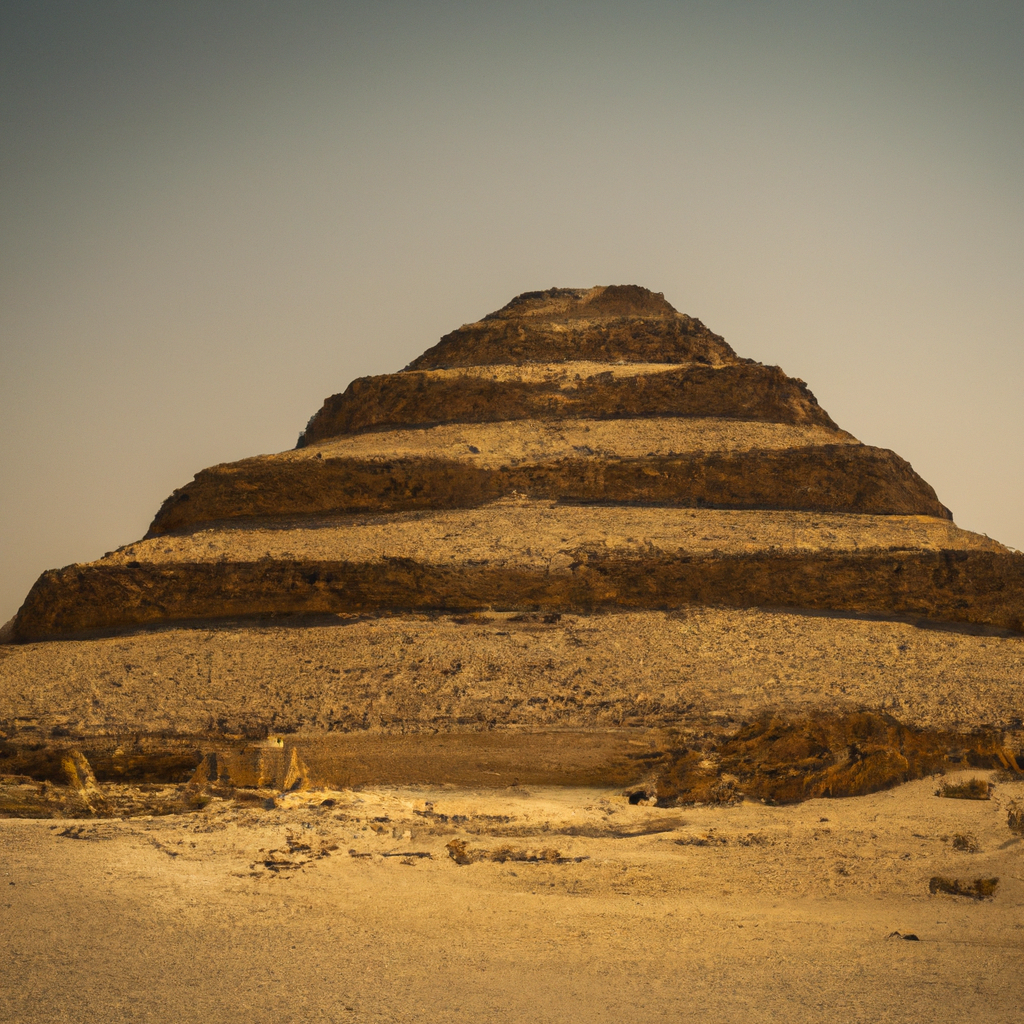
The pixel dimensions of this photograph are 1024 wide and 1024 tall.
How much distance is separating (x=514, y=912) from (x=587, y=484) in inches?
182

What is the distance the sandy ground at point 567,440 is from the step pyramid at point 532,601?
0.04 metres

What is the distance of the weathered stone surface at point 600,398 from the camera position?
8.87 meters

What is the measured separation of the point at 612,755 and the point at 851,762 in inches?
58.3

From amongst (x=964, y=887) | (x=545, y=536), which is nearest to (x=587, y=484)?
(x=545, y=536)

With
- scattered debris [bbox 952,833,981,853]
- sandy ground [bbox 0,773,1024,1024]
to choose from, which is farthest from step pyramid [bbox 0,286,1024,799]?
scattered debris [bbox 952,833,981,853]

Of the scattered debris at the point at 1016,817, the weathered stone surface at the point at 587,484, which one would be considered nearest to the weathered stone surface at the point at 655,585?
the weathered stone surface at the point at 587,484

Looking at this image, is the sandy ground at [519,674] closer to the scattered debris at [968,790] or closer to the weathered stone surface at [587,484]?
the scattered debris at [968,790]

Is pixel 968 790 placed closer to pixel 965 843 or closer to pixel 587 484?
pixel 965 843

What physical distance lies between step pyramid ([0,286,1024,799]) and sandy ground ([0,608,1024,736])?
0.02 meters

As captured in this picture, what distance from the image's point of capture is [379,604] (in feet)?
21.6

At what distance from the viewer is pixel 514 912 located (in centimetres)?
361

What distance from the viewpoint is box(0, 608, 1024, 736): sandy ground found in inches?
213

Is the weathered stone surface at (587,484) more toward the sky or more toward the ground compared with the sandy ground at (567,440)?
more toward the ground

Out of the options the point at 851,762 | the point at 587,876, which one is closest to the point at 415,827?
the point at 587,876
